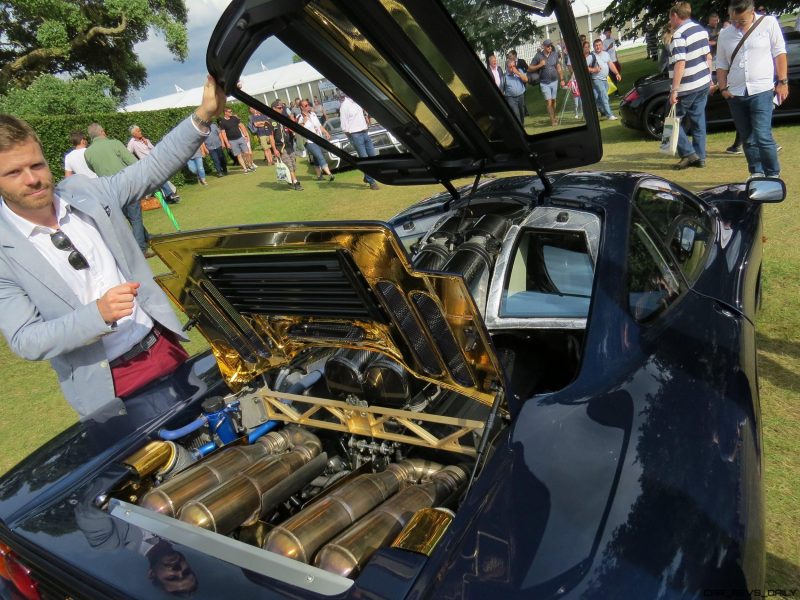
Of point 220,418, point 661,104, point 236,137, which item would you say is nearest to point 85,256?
point 220,418

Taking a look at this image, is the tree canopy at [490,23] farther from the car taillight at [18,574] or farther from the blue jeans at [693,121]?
the blue jeans at [693,121]

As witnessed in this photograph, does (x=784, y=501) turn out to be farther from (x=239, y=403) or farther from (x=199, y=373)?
(x=199, y=373)

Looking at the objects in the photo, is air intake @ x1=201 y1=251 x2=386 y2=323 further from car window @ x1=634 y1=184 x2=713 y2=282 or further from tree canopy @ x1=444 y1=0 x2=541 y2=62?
car window @ x1=634 y1=184 x2=713 y2=282

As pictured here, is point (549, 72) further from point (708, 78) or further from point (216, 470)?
point (708, 78)

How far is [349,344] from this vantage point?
190 cm

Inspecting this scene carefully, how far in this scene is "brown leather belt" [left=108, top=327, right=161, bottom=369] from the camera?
2.37 metres

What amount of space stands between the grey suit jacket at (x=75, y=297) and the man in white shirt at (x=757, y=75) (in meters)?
5.30

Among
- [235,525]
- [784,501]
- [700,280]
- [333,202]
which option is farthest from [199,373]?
[333,202]

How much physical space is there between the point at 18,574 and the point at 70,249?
115 centimetres

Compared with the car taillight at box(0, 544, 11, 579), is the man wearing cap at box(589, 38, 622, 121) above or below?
above

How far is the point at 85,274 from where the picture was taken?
2178 mm

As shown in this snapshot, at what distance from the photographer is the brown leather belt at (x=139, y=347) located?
7.77 feet

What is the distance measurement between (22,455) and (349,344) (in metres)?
3.23

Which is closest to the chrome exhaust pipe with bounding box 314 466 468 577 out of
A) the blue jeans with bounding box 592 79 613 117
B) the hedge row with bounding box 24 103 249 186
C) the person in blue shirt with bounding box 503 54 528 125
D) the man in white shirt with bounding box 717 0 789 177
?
the person in blue shirt with bounding box 503 54 528 125
